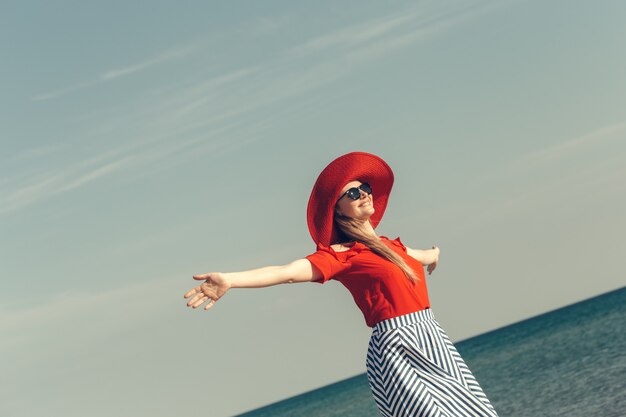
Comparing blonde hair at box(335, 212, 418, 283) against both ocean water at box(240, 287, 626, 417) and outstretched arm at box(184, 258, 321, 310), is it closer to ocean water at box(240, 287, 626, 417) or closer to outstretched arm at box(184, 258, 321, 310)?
outstretched arm at box(184, 258, 321, 310)

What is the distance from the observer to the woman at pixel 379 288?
17.1ft

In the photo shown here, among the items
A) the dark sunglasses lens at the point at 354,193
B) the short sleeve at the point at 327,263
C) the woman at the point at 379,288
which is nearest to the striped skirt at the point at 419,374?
the woman at the point at 379,288

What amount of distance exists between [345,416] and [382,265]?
59.9 meters

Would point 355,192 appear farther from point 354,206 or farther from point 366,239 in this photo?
point 366,239

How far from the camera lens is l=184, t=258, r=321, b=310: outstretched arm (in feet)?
15.8

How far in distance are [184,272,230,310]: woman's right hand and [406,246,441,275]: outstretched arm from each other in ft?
5.93

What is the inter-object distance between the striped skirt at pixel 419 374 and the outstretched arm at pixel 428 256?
909 millimetres

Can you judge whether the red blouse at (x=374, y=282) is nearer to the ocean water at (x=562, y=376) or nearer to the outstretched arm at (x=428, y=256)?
the outstretched arm at (x=428, y=256)

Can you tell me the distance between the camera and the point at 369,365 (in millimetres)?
5602

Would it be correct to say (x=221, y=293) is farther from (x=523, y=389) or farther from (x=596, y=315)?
(x=596, y=315)

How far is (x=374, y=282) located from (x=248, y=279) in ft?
2.93

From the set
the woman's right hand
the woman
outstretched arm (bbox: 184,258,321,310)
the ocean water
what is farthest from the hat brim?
the ocean water

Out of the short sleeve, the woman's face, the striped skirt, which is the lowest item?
the striped skirt

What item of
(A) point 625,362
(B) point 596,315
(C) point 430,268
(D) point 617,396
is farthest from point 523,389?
(B) point 596,315
